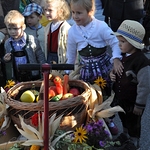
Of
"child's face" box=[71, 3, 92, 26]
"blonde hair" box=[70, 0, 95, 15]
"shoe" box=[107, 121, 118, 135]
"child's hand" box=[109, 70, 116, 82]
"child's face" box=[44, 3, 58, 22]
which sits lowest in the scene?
"shoe" box=[107, 121, 118, 135]

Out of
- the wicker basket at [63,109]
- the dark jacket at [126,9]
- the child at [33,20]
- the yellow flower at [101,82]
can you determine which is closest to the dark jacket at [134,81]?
the yellow flower at [101,82]

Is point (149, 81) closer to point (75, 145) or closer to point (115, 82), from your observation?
point (115, 82)

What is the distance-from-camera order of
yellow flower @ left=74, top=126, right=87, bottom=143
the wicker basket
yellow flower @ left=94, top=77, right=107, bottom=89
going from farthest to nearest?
yellow flower @ left=94, top=77, right=107, bottom=89 < the wicker basket < yellow flower @ left=74, top=126, right=87, bottom=143

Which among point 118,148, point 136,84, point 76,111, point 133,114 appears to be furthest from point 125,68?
point 118,148

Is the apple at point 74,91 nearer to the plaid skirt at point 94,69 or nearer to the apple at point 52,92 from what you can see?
the apple at point 52,92

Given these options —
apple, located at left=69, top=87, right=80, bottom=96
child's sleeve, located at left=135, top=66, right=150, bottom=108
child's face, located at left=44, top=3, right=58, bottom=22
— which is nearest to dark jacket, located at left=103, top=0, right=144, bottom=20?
child's face, located at left=44, top=3, right=58, bottom=22

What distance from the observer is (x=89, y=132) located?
86.4 inches

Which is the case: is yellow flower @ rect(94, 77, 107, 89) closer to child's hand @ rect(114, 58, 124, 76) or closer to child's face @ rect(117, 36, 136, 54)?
child's hand @ rect(114, 58, 124, 76)

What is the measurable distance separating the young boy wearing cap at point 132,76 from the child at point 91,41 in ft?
0.79

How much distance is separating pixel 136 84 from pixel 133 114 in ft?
1.03

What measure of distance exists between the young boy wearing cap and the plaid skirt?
212 mm

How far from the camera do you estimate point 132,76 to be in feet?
8.80

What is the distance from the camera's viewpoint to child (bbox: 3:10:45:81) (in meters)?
3.63

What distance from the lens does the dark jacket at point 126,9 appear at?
4.91m
